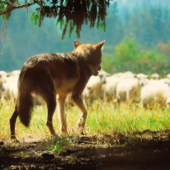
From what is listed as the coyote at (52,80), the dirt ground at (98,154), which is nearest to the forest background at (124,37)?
the coyote at (52,80)

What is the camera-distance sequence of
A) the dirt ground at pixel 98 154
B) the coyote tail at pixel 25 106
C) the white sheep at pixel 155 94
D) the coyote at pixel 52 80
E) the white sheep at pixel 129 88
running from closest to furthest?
the dirt ground at pixel 98 154, the coyote tail at pixel 25 106, the coyote at pixel 52 80, the white sheep at pixel 155 94, the white sheep at pixel 129 88

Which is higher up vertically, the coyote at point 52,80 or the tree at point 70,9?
the tree at point 70,9

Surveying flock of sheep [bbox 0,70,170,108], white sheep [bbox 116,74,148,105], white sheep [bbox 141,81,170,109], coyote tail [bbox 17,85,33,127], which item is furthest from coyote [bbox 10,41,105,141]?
white sheep [bbox 116,74,148,105]

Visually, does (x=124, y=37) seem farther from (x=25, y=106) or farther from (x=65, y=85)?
(x=25, y=106)

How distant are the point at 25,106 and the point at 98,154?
Result: 4.10 feet

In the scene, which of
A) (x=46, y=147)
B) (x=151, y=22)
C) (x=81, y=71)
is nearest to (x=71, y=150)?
(x=46, y=147)

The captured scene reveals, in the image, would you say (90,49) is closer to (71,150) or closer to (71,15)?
(71,15)

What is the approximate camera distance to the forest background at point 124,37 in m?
22.1

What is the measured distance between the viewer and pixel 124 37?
89.7 feet

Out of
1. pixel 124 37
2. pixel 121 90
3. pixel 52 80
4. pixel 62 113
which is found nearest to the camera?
pixel 52 80

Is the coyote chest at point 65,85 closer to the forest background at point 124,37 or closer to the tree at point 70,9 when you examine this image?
the tree at point 70,9

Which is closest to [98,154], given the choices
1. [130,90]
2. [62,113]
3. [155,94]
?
[62,113]

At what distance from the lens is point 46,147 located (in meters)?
4.08

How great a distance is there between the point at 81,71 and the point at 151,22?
23.0m
